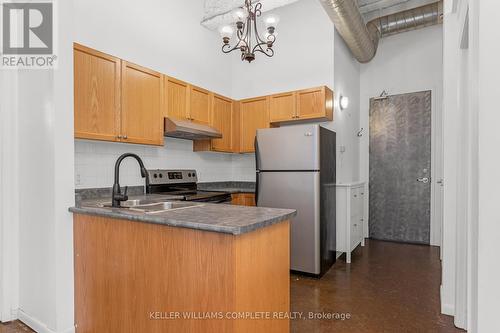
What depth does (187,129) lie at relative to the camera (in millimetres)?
3256

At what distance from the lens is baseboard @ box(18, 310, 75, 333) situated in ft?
6.38

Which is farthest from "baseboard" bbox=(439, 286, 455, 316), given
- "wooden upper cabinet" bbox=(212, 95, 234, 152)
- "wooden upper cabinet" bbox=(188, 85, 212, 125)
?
"wooden upper cabinet" bbox=(188, 85, 212, 125)

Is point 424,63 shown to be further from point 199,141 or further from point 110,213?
point 110,213

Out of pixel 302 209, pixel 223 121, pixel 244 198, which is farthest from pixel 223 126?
pixel 302 209

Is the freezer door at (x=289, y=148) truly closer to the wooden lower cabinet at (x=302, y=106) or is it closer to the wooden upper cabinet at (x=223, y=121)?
the wooden lower cabinet at (x=302, y=106)

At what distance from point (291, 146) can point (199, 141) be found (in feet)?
4.68

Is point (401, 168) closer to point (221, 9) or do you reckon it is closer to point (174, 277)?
point (221, 9)

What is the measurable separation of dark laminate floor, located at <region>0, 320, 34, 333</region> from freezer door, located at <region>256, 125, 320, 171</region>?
100 inches

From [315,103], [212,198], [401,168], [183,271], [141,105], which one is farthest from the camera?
[401,168]

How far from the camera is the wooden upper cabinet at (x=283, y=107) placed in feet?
12.8

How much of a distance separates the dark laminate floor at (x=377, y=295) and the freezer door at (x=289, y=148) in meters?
1.27

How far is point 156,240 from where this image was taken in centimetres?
150

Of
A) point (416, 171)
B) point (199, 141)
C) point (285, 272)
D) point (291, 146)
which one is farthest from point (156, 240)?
point (416, 171)

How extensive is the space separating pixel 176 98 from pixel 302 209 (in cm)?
200
